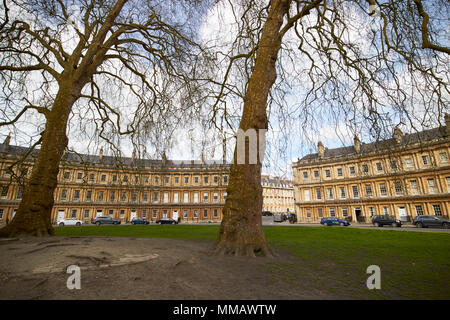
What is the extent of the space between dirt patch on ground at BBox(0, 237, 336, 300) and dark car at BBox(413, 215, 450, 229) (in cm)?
2869

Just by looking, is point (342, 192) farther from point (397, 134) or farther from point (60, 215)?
point (60, 215)

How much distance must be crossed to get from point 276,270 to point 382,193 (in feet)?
143

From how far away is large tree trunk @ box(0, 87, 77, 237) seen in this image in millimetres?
A: 6562

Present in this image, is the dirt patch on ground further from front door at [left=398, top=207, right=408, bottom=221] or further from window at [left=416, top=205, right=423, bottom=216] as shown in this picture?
window at [left=416, top=205, right=423, bottom=216]

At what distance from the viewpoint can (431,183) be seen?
3322 cm

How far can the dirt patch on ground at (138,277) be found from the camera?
259cm

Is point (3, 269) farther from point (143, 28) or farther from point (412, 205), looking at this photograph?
point (412, 205)

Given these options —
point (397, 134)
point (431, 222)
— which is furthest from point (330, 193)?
point (397, 134)

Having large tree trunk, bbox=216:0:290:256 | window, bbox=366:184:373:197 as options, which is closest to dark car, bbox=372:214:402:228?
window, bbox=366:184:373:197

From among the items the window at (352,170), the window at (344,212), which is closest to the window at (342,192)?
the window at (344,212)

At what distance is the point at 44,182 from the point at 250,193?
263 inches
